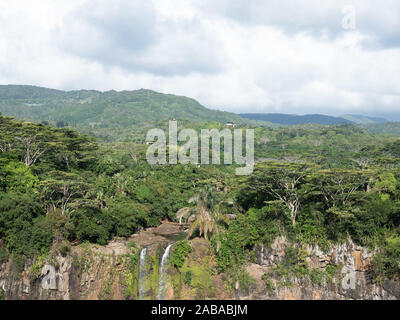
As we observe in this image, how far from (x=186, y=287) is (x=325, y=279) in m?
13.7

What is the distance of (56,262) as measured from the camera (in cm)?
2961

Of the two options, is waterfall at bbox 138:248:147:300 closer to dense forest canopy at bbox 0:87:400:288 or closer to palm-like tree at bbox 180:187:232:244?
dense forest canopy at bbox 0:87:400:288

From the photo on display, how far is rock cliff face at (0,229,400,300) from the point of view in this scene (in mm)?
29359

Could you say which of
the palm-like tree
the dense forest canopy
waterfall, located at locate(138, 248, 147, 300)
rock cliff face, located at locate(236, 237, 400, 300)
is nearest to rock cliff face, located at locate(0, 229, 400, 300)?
rock cliff face, located at locate(236, 237, 400, 300)

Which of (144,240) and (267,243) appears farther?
(144,240)

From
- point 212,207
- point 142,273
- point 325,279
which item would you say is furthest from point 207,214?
point 325,279

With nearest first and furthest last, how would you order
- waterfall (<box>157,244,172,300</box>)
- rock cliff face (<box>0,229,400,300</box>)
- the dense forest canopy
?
rock cliff face (<box>0,229,400,300</box>) < the dense forest canopy < waterfall (<box>157,244,172,300</box>)

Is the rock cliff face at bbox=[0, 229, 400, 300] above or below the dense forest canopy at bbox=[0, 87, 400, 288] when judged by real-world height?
below

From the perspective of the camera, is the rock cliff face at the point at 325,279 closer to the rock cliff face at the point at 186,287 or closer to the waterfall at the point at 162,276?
the rock cliff face at the point at 186,287

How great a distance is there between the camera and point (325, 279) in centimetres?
3169

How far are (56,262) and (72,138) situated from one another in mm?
25006

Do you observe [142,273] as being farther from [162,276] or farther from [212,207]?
[212,207]

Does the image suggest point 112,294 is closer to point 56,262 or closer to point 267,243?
point 56,262
